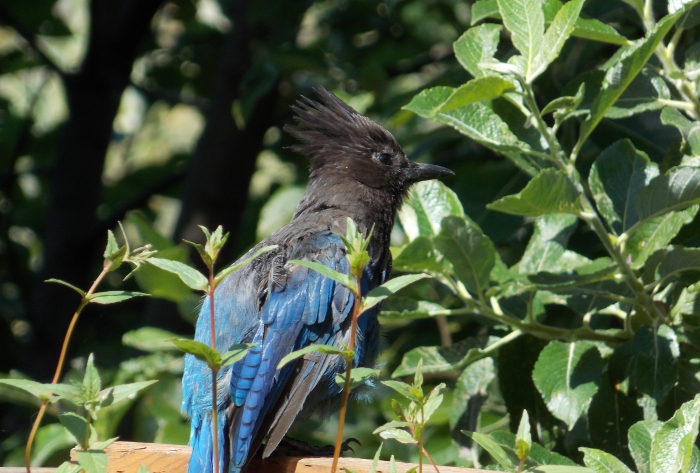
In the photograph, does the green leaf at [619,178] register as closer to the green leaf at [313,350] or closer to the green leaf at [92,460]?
the green leaf at [313,350]

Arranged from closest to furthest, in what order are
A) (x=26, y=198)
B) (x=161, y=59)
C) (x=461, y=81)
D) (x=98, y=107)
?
(x=461, y=81) < (x=98, y=107) < (x=161, y=59) < (x=26, y=198)

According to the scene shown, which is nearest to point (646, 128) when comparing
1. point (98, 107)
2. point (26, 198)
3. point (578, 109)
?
point (578, 109)

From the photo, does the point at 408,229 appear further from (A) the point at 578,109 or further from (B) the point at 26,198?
(B) the point at 26,198

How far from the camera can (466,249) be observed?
2.24 m

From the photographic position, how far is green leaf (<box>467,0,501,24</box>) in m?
A: 2.30

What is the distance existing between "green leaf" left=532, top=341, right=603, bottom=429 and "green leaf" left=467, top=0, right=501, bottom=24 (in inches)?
34.2

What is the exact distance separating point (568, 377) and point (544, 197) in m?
0.50

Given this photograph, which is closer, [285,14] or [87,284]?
[285,14]

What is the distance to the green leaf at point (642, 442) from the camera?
6.16 feet

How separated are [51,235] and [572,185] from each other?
340 cm

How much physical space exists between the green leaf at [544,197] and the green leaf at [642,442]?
513 millimetres

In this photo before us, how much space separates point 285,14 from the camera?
4.01 meters

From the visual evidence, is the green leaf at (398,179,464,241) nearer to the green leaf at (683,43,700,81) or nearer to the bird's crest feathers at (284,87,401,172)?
the green leaf at (683,43,700,81)

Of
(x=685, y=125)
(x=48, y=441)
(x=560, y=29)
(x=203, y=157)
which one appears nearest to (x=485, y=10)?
(x=560, y=29)
